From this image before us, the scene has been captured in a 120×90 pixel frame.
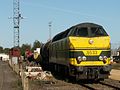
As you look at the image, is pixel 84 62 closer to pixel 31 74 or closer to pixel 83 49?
pixel 83 49

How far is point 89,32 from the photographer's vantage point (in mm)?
22234

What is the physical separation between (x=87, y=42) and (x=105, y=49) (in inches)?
43.6

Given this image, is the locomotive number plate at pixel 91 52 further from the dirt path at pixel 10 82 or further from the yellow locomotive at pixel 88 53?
the dirt path at pixel 10 82

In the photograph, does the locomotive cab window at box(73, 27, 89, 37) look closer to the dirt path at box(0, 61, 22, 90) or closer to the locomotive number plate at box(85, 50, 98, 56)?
the locomotive number plate at box(85, 50, 98, 56)

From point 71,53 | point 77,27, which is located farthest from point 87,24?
point 71,53

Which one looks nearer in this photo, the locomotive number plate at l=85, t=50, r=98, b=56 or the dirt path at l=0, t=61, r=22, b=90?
the dirt path at l=0, t=61, r=22, b=90

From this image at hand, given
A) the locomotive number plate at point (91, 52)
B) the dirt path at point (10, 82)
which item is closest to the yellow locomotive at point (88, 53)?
the locomotive number plate at point (91, 52)

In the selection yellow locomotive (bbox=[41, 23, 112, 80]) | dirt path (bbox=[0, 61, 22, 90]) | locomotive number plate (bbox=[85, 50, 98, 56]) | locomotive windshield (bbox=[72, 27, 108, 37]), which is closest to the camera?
dirt path (bbox=[0, 61, 22, 90])

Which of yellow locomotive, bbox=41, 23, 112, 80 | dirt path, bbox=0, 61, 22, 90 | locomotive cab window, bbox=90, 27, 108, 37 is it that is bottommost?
dirt path, bbox=0, 61, 22, 90

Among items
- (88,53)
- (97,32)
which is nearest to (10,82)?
(88,53)

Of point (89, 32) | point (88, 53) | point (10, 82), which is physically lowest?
point (10, 82)

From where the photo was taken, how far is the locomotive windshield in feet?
72.9

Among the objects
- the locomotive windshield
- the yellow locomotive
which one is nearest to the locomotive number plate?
the yellow locomotive

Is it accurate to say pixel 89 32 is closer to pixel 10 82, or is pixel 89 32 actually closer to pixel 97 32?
pixel 97 32
